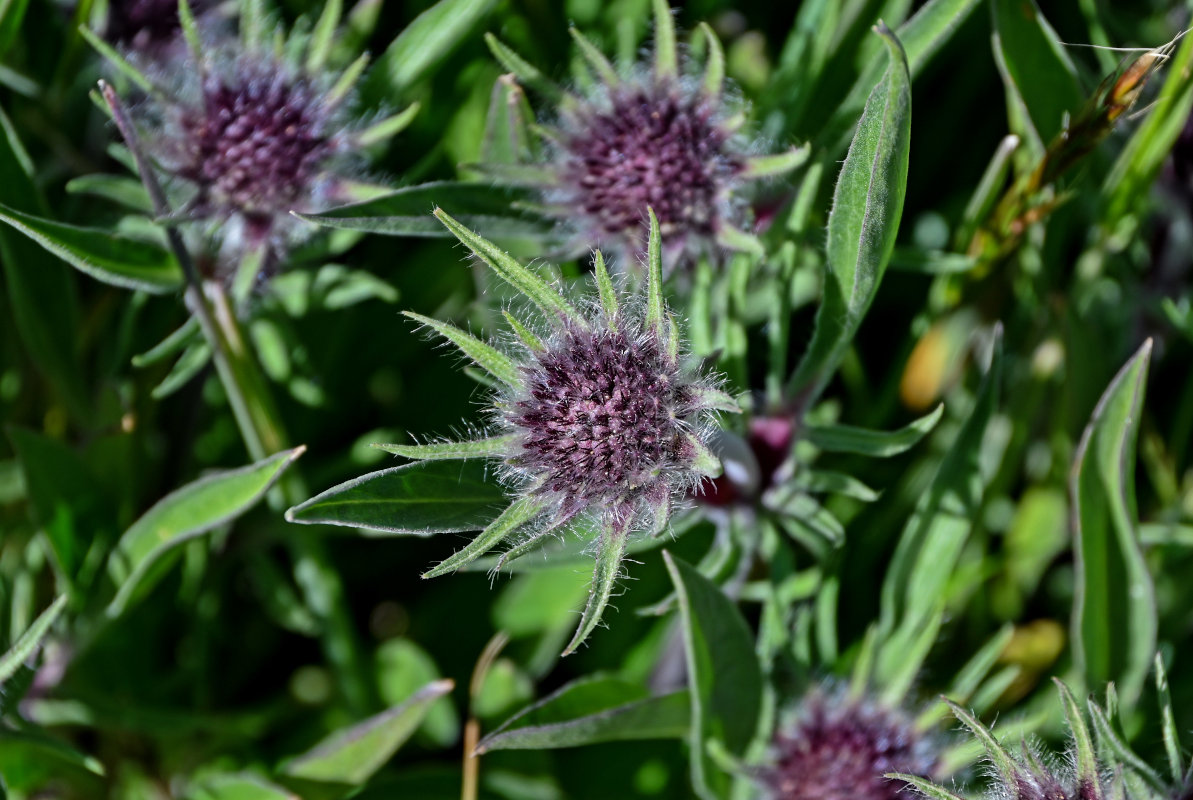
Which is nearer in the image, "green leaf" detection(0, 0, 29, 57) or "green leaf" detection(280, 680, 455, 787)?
"green leaf" detection(280, 680, 455, 787)

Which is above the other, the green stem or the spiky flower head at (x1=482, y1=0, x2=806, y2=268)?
the spiky flower head at (x1=482, y1=0, x2=806, y2=268)

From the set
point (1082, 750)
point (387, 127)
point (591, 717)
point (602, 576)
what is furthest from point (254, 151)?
point (1082, 750)

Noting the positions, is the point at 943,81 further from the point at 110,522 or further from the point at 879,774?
the point at 110,522

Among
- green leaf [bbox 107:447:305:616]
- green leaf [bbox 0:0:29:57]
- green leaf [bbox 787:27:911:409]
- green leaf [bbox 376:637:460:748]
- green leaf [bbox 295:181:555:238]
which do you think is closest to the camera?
A: green leaf [bbox 787:27:911:409]

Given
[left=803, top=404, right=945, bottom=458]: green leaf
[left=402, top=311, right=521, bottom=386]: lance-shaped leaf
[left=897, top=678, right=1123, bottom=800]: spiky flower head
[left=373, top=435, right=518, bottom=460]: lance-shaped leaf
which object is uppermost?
[left=402, top=311, right=521, bottom=386]: lance-shaped leaf

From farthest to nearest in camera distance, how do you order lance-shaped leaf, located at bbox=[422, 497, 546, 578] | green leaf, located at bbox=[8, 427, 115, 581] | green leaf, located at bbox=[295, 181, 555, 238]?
green leaf, located at bbox=[8, 427, 115, 581], green leaf, located at bbox=[295, 181, 555, 238], lance-shaped leaf, located at bbox=[422, 497, 546, 578]

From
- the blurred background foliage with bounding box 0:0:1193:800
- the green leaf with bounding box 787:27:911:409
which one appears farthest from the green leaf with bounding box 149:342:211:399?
the green leaf with bounding box 787:27:911:409

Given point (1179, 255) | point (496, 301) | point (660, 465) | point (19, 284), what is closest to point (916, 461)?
point (1179, 255)

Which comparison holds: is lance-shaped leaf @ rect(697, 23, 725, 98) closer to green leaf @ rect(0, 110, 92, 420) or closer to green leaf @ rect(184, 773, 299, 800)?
green leaf @ rect(0, 110, 92, 420)
